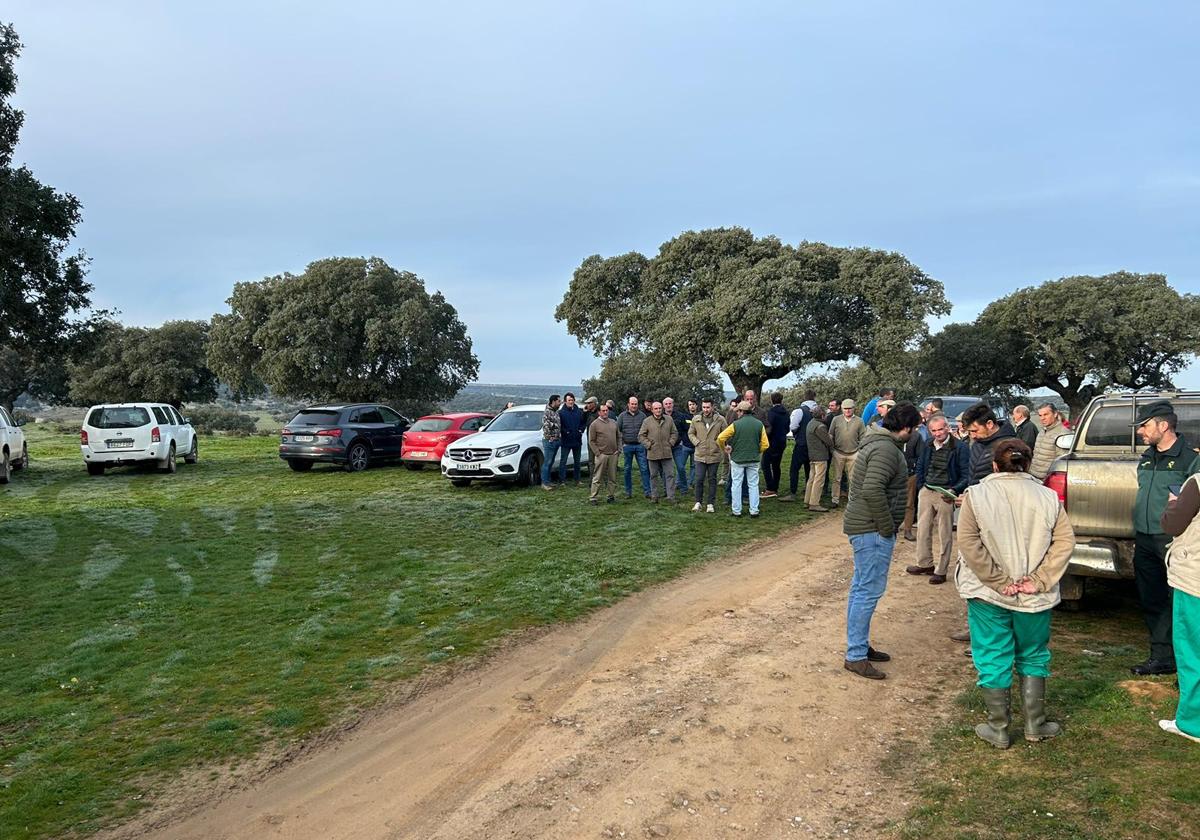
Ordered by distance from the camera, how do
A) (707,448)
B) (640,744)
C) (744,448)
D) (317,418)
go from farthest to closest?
(317,418)
(707,448)
(744,448)
(640,744)

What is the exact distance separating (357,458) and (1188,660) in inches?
678

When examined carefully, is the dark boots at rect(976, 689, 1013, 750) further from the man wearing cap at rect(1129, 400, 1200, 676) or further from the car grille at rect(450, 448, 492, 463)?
the car grille at rect(450, 448, 492, 463)

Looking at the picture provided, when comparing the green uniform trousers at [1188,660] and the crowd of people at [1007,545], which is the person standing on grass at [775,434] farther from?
the green uniform trousers at [1188,660]

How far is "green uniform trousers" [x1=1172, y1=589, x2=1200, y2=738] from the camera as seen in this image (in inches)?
160

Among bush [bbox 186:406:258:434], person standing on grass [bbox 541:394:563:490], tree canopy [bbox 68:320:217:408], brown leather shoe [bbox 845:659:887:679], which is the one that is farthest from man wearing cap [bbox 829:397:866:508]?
tree canopy [bbox 68:320:217:408]

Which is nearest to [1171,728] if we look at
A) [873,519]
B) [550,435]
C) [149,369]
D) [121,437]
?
[873,519]

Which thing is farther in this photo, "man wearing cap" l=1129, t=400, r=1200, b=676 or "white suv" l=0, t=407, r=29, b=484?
"white suv" l=0, t=407, r=29, b=484

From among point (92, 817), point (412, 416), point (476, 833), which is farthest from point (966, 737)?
point (412, 416)

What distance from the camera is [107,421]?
1833cm

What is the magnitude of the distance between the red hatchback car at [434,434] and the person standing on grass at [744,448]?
7.78 m

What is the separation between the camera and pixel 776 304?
2883cm

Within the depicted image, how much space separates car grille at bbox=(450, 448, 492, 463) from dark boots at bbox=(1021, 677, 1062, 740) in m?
11.6

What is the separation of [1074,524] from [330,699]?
559cm

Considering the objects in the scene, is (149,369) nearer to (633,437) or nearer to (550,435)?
(550,435)
